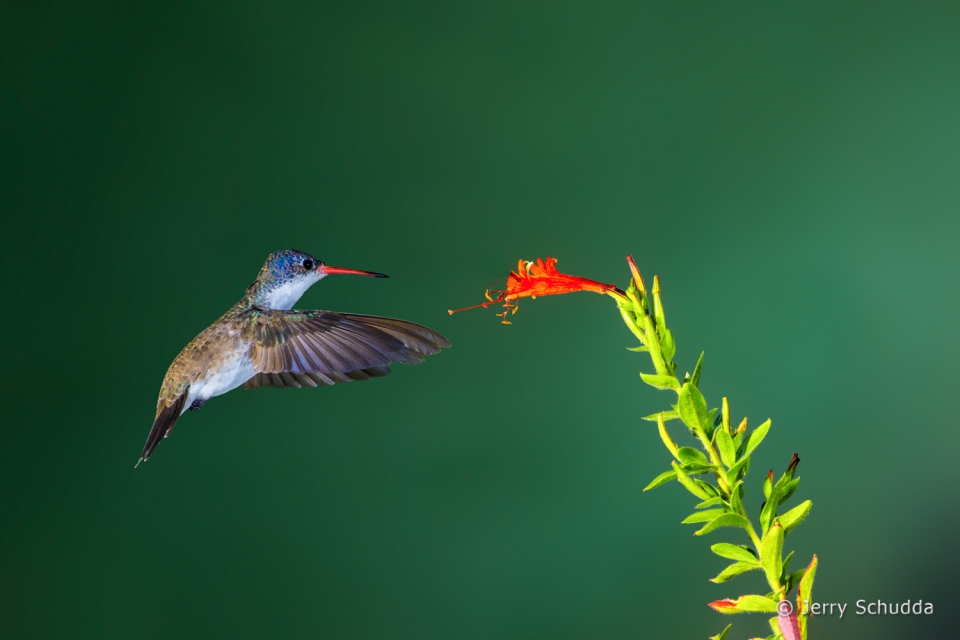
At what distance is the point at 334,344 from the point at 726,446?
58 centimetres

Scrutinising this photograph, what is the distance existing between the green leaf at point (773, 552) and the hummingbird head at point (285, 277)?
67 cm

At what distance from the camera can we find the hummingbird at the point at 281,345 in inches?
36.0

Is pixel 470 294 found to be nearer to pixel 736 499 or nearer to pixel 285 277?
pixel 285 277

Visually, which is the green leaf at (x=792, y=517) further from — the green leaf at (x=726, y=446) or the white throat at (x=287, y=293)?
the white throat at (x=287, y=293)

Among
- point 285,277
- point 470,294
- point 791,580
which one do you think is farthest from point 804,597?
point 470,294

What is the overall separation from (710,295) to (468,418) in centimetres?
74

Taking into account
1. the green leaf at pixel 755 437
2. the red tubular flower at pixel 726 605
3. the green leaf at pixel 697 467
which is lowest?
the red tubular flower at pixel 726 605

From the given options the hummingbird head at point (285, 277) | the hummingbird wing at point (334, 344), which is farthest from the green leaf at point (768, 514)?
the hummingbird head at point (285, 277)

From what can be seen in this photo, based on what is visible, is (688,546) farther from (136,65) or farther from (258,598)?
(136,65)

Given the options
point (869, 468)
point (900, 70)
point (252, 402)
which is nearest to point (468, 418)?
point (252, 402)

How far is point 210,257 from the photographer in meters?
1.88

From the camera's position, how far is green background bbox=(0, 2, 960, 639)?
1.80 m

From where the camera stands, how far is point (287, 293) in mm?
1034

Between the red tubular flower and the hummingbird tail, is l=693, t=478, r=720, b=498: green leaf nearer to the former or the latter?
the red tubular flower
